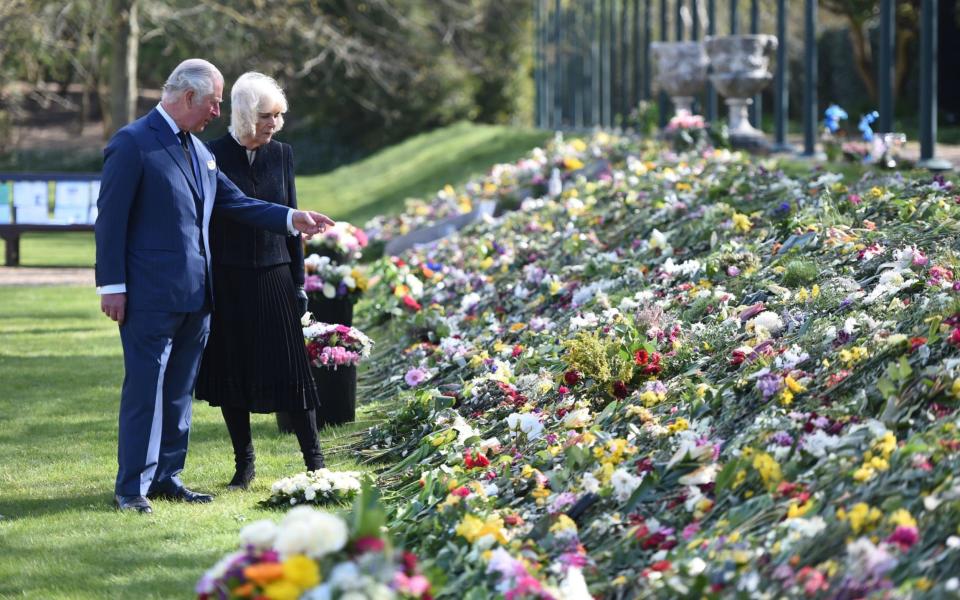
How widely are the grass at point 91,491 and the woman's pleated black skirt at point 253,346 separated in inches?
18.3

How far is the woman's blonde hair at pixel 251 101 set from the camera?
6.00 metres

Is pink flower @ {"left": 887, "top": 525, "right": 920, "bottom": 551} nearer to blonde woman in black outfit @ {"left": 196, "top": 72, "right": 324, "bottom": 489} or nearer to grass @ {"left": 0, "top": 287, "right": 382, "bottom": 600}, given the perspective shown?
grass @ {"left": 0, "top": 287, "right": 382, "bottom": 600}

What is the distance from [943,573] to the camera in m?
3.54

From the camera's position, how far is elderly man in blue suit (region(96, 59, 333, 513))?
5.70 m

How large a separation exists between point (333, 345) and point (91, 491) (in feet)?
5.01

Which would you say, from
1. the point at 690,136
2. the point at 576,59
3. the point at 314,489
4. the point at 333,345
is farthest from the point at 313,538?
the point at 576,59

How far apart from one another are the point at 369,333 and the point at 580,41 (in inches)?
1264

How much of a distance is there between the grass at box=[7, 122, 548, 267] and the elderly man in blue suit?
12506mm

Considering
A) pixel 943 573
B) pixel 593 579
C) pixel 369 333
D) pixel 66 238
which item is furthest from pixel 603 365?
pixel 66 238

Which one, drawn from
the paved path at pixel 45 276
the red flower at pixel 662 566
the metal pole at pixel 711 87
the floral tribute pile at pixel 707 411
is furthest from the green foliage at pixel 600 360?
the metal pole at pixel 711 87

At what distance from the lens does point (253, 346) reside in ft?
20.0

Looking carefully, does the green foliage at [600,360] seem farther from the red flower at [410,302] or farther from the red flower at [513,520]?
the red flower at [410,302]

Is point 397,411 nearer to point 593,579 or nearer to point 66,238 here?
point 593,579

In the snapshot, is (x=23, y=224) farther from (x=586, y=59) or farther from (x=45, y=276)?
(x=586, y=59)
